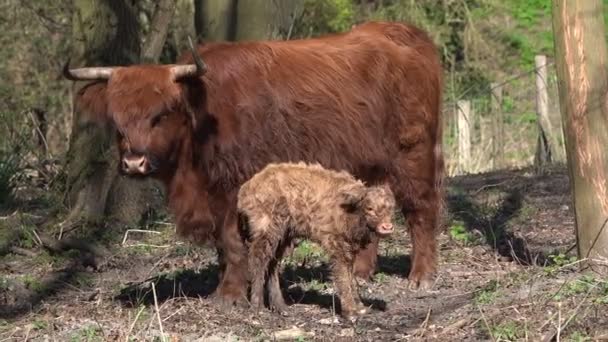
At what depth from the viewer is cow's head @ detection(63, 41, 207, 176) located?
7.61 m

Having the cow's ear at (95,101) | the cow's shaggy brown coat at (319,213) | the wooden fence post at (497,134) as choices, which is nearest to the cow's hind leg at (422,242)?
the cow's shaggy brown coat at (319,213)

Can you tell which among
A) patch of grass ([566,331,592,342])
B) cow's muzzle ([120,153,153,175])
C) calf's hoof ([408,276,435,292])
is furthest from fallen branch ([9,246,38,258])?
patch of grass ([566,331,592,342])

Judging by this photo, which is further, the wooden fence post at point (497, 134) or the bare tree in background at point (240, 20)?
the wooden fence post at point (497, 134)

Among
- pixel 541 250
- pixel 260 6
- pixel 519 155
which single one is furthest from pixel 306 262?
pixel 519 155

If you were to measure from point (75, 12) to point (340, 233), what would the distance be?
4681 millimetres

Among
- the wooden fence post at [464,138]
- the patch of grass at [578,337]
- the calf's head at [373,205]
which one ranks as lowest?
the patch of grass at [578,337]

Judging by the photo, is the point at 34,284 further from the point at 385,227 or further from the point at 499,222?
the point at 499,222

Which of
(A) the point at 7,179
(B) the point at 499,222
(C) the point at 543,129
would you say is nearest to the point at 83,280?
(A) the point at 7,179

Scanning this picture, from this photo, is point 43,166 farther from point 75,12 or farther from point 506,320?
point 506,320

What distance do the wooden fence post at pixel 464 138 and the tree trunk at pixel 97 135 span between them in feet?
20.6

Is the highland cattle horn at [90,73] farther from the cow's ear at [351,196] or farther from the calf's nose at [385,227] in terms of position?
the calf's nose at [385,227]

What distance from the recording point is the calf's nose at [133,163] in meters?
7.53

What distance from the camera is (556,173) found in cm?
1326

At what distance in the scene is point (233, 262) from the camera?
26.2ft
